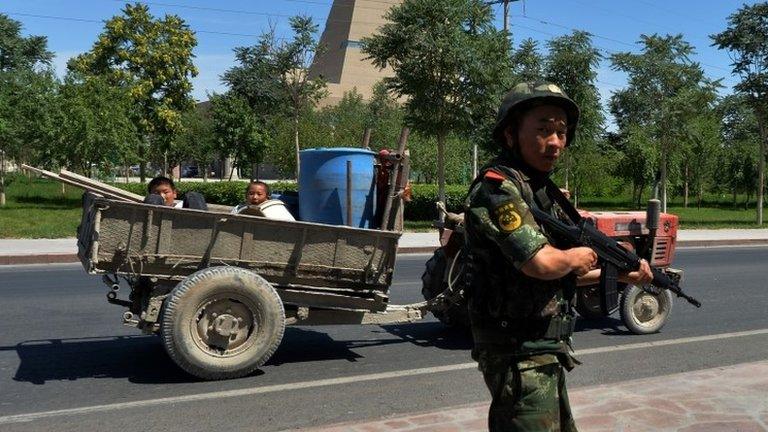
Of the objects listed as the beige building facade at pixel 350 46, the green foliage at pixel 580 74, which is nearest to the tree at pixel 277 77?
the green foliage at pixel 580 74

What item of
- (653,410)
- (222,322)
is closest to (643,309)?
(653,410)

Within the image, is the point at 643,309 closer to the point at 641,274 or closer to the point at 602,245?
the point at 641,274

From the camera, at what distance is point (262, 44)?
2862 centimetres

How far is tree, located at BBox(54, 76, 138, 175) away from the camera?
88.5 ft

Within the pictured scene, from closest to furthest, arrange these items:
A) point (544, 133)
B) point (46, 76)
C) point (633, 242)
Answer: point (544, 133), point (633, 242), point (46, 76)

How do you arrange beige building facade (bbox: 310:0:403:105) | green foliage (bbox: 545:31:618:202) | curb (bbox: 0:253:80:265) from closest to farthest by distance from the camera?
curb (bbox: 0:253:80:265), green foliage (bbox: 545:31:618:202), beige building facade (bbox: 310:0:403:105)

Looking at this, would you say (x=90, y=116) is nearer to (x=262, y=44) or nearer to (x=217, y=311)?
(x=262, y=44)

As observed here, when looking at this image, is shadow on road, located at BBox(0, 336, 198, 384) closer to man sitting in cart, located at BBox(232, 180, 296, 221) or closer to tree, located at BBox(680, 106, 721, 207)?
man sitting in cart, located at BBox(232, 180, 296, 221)

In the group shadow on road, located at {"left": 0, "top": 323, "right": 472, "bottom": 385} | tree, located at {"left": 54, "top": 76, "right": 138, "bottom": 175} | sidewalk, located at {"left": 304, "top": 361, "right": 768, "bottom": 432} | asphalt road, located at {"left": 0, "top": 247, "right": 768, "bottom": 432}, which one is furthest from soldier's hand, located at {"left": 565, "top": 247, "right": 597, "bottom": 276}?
tree, located at {"left": 54, "top": 76, "right": 138, "bottom": 175}

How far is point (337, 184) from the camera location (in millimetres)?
6379

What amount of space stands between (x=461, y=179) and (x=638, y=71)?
58.5 feet

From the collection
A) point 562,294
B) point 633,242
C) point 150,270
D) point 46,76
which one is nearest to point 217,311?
point 150,270

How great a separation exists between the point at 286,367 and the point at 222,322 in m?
0.85

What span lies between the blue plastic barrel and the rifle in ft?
11.2
